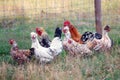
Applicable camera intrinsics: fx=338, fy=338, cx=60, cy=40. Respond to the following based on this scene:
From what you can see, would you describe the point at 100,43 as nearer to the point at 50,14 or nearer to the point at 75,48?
the point at 75,48

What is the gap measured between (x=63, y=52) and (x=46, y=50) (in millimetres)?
504

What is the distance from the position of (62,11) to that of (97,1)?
243cm

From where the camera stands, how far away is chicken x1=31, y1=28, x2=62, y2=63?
597 centimetres

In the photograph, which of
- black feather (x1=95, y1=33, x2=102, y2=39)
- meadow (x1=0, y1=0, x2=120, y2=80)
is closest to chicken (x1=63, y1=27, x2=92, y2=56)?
meadow (x1=0, y1=0, x2=120, y2=80)

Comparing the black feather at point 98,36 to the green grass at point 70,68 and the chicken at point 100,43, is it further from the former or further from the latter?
the green grass at point 70,68

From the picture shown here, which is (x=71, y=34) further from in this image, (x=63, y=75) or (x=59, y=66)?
(x=63, y=75)

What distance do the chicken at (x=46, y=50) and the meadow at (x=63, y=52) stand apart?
0.11m

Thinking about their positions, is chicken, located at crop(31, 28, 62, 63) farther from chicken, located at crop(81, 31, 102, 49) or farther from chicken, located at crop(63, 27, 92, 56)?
chicken, located at crop(81, 31, 102, 49)

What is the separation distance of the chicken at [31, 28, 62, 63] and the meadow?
111mm

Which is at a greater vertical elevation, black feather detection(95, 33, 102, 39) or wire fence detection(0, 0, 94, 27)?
wire fence detection(0, 0, 94, 27)

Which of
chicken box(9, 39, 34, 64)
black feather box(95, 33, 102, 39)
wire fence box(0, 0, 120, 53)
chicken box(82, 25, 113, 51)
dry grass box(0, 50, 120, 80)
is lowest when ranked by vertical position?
dry grass box(0, 50, 120, 80)

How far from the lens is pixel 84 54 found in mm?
6250

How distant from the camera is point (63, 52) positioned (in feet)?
21.2

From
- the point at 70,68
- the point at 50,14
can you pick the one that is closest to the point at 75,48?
the point at 70,68
